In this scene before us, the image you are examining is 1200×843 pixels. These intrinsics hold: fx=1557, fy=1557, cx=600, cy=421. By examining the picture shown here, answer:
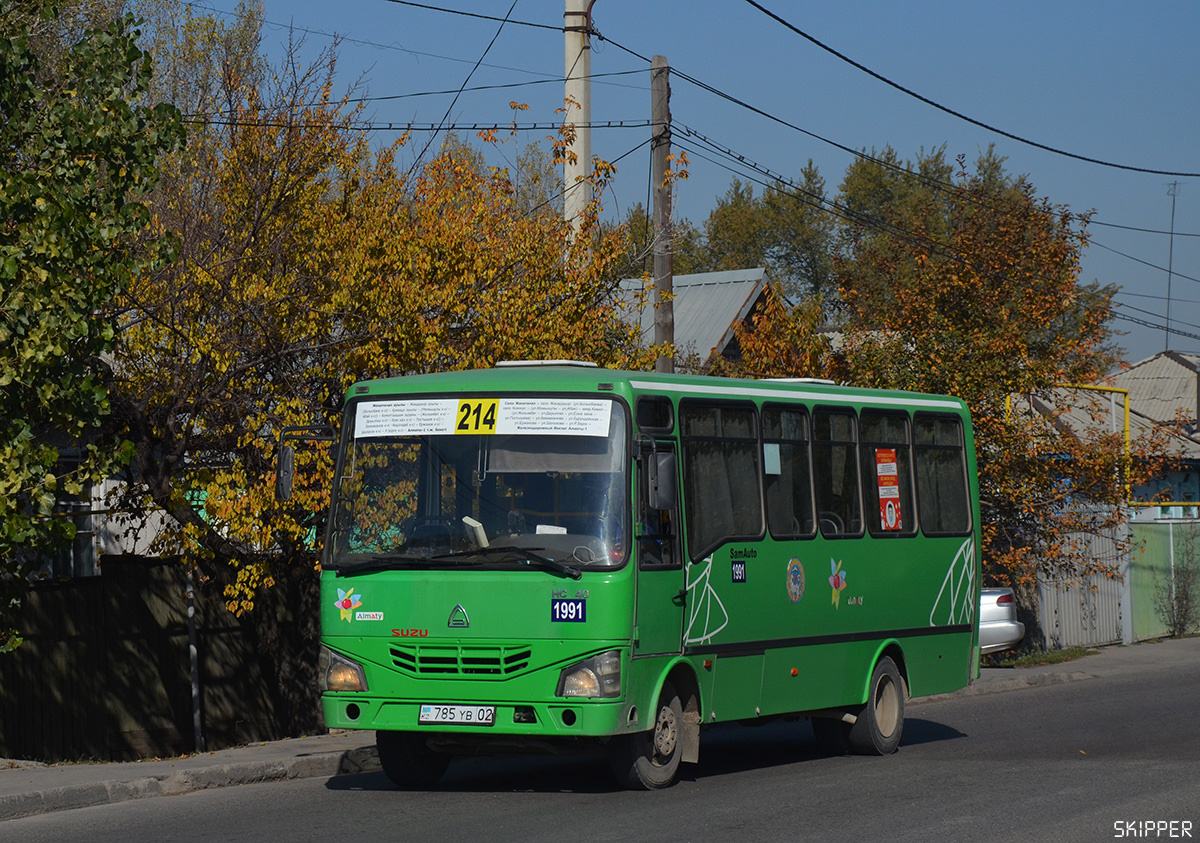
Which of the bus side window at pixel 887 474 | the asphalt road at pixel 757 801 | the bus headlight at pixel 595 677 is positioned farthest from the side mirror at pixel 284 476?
the bus side window at pixel 887 474

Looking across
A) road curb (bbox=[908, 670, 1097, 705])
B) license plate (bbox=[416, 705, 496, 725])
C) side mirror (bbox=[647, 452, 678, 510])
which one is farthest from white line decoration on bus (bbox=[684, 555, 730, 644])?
road curb (bbox=[908, 670, 1097, 705])

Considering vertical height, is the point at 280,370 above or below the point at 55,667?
above

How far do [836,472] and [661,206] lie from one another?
269 inches

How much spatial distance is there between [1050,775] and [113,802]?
6693 millimetres

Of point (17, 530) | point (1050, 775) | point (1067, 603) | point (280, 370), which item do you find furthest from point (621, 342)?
point (1067, 603)

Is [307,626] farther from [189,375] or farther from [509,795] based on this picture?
[509,795]

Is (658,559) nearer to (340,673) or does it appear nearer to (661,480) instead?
(661,480)

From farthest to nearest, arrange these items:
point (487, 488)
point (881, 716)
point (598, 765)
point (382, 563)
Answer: point (881, 716), point (598, 765), point (382, 563), point (487, 488)

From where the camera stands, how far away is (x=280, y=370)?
14531mm

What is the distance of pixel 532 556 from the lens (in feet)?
33.6

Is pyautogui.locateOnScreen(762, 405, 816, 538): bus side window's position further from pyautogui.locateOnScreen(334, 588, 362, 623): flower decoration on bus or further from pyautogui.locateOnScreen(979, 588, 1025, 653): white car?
pyautogui.locateOnScreen(979, 588, 1025, 653): white car

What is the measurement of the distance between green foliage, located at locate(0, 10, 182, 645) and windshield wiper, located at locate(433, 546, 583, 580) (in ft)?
7.96

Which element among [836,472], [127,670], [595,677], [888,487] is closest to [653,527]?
[595,677]

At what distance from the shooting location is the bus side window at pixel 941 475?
1425 centimetres
